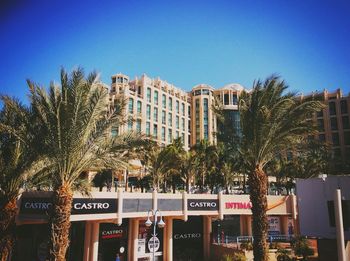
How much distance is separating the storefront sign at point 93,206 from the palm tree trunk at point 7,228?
3526mm

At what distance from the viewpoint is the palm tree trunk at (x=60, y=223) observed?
1279cm

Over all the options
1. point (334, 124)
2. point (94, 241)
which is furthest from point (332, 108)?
point (94, 241)

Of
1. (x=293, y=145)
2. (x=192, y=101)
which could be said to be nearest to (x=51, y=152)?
(x=293, y=145)

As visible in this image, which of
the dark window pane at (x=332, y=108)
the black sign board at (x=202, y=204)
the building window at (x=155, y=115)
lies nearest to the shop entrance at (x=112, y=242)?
the black sign board at (x=202, y=204)

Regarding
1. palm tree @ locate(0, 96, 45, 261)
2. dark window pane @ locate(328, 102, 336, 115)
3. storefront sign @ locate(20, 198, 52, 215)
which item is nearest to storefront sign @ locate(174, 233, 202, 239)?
storefront sign @ locate(20, 198, 52, 215)

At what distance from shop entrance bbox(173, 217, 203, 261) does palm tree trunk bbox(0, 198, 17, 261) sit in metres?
14.9

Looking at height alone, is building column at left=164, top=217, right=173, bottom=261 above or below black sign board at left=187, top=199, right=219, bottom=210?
below

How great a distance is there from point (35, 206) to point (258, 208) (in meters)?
12.3

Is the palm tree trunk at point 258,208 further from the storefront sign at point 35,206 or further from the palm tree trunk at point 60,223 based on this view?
the storefront sign at point 35,206

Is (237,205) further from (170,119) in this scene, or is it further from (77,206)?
(170,119)

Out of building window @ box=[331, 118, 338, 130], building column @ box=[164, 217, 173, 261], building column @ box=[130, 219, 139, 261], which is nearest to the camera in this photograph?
building column @ box=[130, 219, 139, 261]

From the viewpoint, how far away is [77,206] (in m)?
18.1

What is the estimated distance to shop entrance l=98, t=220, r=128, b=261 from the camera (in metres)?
22.4

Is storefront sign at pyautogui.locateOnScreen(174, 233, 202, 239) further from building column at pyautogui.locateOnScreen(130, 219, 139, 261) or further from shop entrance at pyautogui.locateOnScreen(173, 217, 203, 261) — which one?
building column at pyautogui.locateOnScreen(130, 219, 139, 261)
